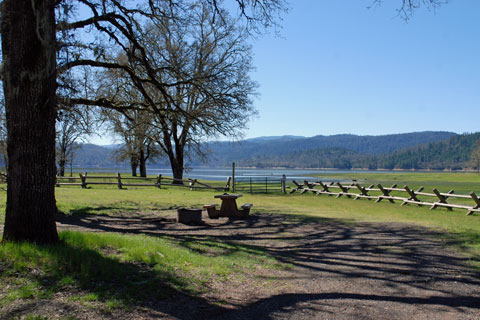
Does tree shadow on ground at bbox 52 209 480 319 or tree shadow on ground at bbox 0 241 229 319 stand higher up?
tree shadow on ground at bbox 0 241 229 319

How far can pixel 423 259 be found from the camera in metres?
7.51

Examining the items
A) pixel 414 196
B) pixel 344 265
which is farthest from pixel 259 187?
pixel 344 265

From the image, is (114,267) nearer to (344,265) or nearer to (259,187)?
(344,265)

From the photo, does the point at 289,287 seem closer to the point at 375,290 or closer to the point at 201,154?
the point at 375,290

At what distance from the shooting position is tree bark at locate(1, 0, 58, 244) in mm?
5973

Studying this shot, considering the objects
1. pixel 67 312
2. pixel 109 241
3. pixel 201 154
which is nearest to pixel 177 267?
pixel 109 241

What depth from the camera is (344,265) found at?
6.97m

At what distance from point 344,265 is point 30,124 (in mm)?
5734

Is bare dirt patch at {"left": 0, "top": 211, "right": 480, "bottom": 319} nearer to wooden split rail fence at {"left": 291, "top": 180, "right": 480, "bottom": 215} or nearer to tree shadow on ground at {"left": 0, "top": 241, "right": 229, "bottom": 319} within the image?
tree shadow on ground at {"left": 0, "top": 241, "right": 229, "bottom": 319}

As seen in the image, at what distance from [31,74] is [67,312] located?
12.7 ft

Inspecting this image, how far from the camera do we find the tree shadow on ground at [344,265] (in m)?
4.76

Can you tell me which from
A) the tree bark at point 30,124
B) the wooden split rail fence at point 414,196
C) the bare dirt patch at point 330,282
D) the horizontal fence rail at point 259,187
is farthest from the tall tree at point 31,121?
the horizontal fence rail at point 259,187

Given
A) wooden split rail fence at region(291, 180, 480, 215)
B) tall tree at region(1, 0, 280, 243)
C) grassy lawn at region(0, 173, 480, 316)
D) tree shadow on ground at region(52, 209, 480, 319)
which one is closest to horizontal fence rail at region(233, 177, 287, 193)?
wooden split rail fence at region(291, 180, 480, 215)

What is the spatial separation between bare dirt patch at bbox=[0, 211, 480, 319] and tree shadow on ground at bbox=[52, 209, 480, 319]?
12 millimetres
